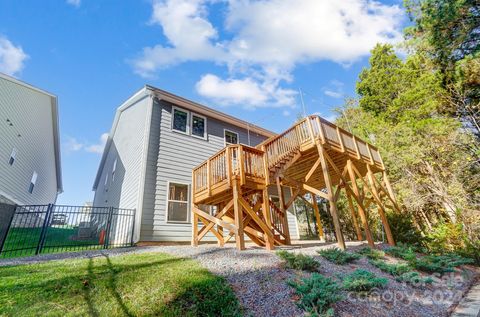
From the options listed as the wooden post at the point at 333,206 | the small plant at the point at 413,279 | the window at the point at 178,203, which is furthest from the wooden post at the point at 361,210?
the window at the point at 178,203

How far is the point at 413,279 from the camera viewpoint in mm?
4164


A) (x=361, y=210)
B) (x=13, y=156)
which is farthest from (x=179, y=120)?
(x=13, y=156)

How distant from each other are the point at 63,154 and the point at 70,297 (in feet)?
69.4

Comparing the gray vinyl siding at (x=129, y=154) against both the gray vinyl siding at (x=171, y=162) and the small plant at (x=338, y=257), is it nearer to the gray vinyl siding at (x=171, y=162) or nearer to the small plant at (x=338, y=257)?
the gray vinyl siding at (x=171, y=162)

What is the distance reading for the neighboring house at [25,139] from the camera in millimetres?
10336

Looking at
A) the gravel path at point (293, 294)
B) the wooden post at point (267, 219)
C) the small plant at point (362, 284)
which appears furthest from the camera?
the wooden post at point (267, 219)

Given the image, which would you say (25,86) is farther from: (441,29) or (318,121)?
(441,29)

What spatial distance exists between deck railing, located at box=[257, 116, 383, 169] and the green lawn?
481 cm

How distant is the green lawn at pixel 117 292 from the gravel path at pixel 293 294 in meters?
0.32

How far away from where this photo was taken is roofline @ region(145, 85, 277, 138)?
31.7ft

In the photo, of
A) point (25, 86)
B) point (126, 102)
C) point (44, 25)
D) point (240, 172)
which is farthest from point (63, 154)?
point (240, 172)

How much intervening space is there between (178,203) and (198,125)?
3.87 metres

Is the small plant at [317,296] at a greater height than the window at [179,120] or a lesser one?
lesser

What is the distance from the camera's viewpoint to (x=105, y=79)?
11.2 meters
